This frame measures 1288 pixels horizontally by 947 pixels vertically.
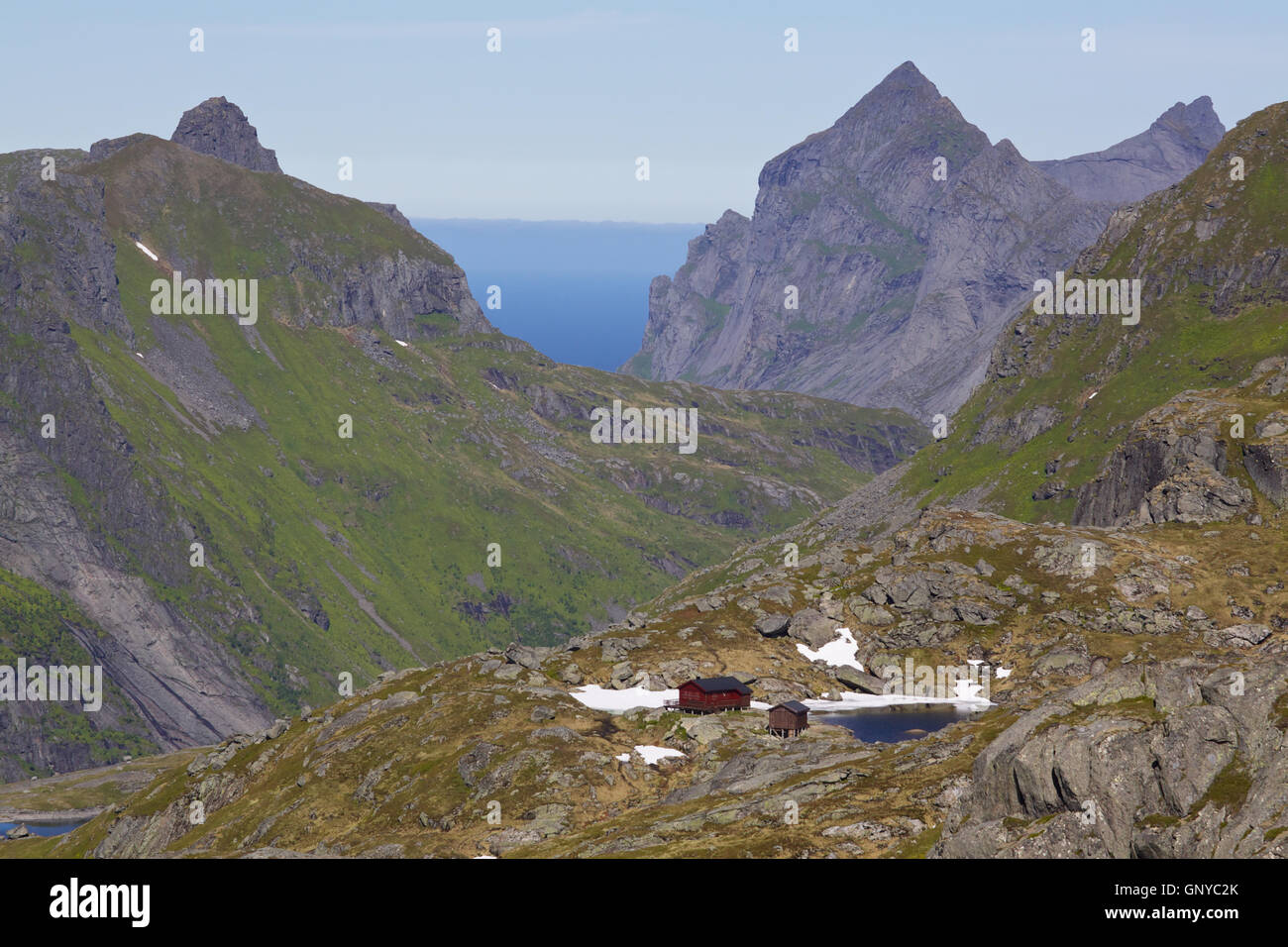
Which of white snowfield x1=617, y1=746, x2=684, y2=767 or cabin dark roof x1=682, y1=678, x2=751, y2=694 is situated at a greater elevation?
cabin dark roof x1=682, y1=678, x2=751, y2=694

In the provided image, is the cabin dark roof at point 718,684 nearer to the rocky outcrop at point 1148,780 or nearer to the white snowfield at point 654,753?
the white snowfield at point 654,753

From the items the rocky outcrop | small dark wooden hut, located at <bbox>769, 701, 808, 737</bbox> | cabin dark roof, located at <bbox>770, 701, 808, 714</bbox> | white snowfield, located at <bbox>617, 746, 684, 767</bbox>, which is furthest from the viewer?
cabin dark roof, located at <bbox>770, 701, 808, 714</bbox>

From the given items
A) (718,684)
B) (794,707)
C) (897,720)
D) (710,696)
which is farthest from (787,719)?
(897,720)

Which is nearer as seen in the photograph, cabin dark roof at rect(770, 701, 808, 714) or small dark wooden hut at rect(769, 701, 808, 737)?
small dark wooden hut at rect(769, 701, 808, 737)

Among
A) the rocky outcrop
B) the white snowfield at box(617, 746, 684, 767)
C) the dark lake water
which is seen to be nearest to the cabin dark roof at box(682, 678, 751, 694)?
the dark lake water

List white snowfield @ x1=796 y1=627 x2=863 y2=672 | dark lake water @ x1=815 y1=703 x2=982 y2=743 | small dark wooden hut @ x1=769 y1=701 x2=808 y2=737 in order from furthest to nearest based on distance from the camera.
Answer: white snowfield @ x1=796 y1=627 x2=863 y2=672
dark lake water @ x1=815 y1=703 x2=982 y2=743
small dark wooden hut @ x1=769 y1=701 x2=808 y2=737

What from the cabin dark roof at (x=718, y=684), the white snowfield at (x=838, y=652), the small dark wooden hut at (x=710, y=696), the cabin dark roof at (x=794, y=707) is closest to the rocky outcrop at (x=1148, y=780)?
the cabin dark roof at (x=794, y=707)

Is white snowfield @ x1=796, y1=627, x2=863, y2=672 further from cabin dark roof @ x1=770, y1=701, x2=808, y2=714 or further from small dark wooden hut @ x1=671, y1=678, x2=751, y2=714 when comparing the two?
cabin dark roof @ x1=770, y1=701, x2=808, y2=714
